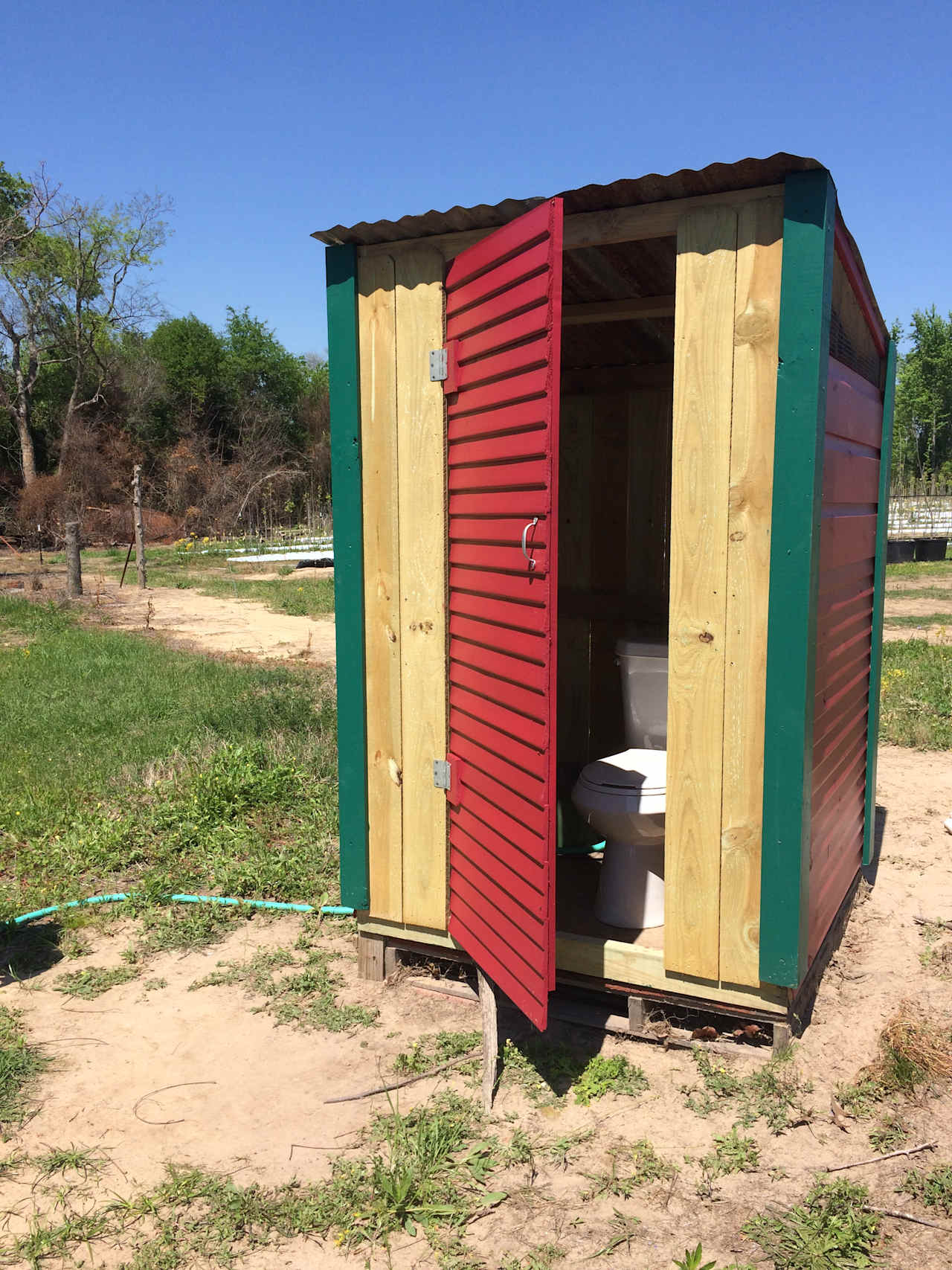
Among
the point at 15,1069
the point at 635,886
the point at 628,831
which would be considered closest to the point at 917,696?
the point at 635,886

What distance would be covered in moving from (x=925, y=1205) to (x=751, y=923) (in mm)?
904

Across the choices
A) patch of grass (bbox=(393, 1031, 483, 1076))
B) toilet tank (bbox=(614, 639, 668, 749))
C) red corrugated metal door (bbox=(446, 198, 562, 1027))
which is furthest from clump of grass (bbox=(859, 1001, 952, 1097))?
toilet tank (bbox=(614, 639, 668, 749))

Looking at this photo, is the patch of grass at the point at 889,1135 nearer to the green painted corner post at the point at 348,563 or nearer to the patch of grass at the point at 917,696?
the green painted corner post at the point at 348,563

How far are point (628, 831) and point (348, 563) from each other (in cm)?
151

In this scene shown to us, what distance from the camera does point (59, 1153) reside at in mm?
A: 2939

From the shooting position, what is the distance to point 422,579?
12.3 feet

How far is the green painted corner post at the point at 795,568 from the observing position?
297 centimetres

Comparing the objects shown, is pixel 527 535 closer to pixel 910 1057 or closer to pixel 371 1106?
pixel 371 1106

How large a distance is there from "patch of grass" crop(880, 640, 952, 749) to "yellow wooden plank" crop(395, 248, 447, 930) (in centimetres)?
505

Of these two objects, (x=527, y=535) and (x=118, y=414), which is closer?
(x=527, y=535)

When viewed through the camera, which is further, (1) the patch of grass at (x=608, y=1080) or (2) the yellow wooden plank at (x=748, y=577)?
(1) the patch of grass at (x=608, y=1080)

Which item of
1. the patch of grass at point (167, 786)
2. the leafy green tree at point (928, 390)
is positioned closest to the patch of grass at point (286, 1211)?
the patch of grass at point (167, 786)

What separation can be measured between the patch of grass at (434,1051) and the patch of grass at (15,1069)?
1.22 meters

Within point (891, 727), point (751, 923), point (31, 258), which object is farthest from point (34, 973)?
point (31, 258)
